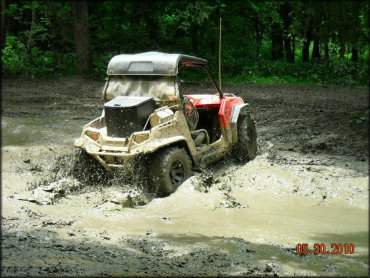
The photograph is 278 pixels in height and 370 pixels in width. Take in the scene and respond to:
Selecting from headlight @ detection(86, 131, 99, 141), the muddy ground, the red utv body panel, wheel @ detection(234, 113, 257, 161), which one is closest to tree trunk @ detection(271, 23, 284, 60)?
the muddy ground

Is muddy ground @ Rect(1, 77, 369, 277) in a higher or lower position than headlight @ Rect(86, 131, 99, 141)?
lower

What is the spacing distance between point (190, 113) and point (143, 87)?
0.83m

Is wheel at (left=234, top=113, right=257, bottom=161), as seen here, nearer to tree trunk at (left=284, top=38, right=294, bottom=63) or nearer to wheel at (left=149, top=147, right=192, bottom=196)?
wheel at (left=149, top=147, right=192, bottom=196)

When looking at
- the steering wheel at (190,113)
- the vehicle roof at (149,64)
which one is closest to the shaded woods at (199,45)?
the vehicle roof at (149,64)

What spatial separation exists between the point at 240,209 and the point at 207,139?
72.6 inches

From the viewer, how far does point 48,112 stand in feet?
43.8

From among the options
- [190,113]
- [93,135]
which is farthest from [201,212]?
[93,135]

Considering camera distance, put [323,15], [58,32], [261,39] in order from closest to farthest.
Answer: [323,15] < [58,32] < [261,39]

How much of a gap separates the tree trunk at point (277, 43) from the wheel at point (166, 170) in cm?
1823

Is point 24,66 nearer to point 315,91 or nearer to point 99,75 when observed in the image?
point 99,75

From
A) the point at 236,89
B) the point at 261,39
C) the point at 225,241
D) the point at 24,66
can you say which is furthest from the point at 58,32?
the point at 225,241

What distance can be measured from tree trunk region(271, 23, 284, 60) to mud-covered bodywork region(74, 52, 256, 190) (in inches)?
658

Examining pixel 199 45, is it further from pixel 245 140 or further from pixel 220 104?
pixel 220 104

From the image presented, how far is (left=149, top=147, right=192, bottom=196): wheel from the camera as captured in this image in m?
7.02
